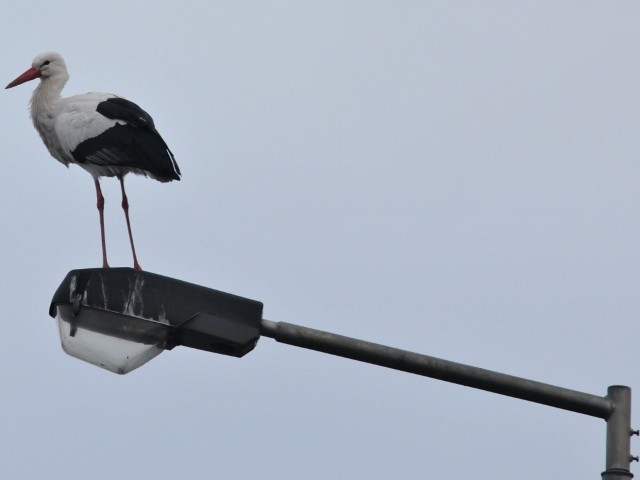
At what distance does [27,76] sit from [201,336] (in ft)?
27.6

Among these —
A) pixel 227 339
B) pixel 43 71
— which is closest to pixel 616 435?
pixel 227 339

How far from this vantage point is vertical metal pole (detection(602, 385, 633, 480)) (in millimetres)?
5801

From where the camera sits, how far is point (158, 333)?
5.93 m

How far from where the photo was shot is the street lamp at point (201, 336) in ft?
19.2

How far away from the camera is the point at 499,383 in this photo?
19.2 feet

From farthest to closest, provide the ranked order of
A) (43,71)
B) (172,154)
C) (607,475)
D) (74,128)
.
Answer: (43,71)
(74,128)
(172,154)
(607,475)

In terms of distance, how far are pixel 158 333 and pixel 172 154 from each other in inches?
231

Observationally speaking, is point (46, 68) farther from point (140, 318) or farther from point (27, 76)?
point (140, 318)

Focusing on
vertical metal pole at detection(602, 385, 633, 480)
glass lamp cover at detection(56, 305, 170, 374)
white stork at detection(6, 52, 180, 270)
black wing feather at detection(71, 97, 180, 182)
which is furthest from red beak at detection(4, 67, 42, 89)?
vertical metal pole at detection(602, 385, 633, 480)

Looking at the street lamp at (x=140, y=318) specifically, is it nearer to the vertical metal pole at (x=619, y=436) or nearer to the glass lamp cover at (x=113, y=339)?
the glass lamp cover at (x=113, y=339)

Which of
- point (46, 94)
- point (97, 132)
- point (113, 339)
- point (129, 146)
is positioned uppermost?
point (46, 94)

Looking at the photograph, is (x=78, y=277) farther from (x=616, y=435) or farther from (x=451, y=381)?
(x=616, y=435)

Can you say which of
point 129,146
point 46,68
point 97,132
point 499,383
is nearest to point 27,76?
point 46,68

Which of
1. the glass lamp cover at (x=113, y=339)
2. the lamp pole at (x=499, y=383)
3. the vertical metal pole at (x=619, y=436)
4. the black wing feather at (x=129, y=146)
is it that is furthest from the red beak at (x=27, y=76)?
the vertical metal pole at (x=619, y=436)
